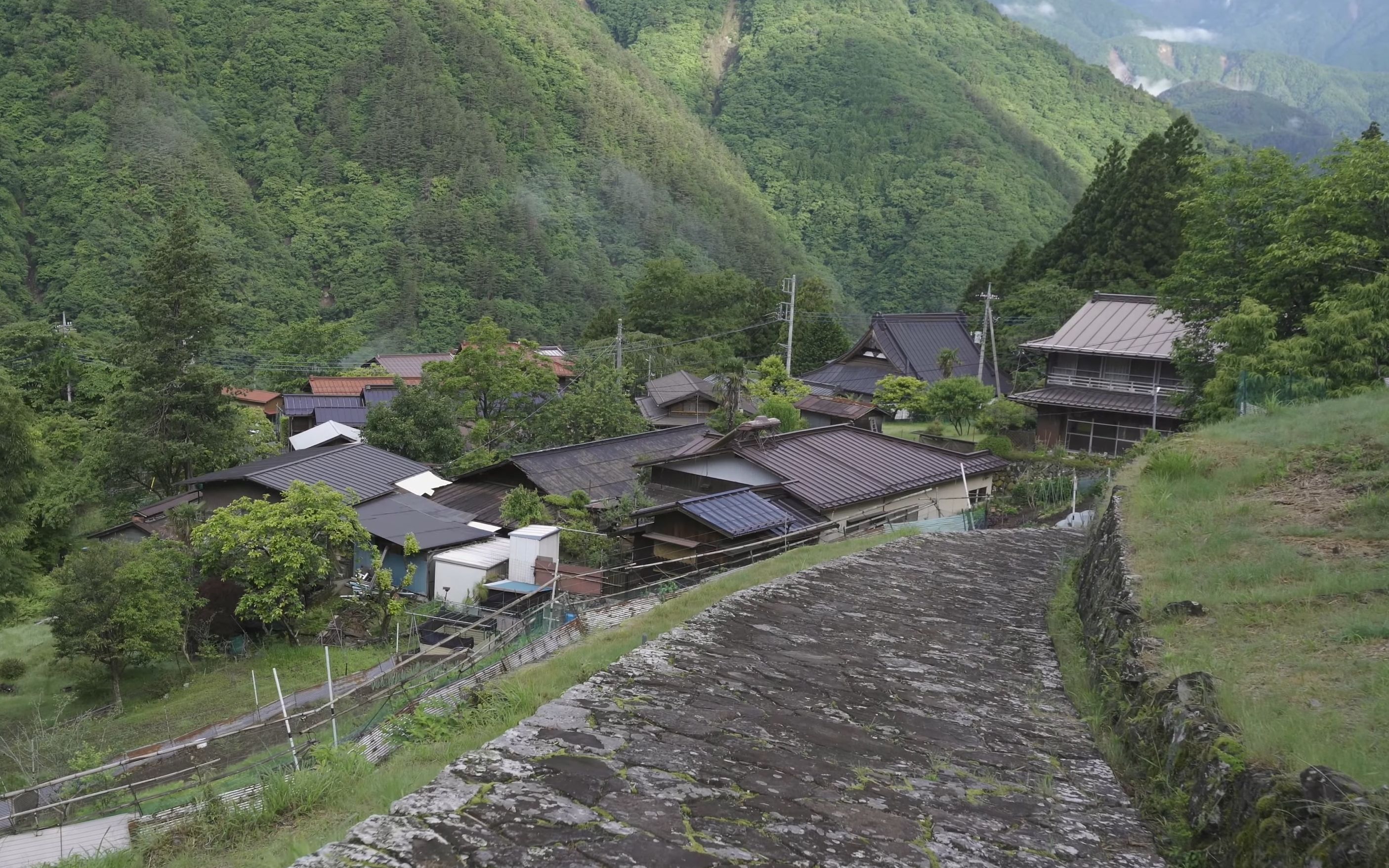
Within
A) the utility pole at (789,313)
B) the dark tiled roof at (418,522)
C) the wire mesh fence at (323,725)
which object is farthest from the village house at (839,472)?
the utility pole at (789,313)

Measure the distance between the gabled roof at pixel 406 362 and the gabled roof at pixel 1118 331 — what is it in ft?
102

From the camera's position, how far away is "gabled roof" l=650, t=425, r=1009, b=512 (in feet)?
63.7

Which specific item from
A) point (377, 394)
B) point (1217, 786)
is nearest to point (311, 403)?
point (377, 394)

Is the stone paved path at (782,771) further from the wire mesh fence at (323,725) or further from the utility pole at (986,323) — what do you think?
the utility pole at (986,323)

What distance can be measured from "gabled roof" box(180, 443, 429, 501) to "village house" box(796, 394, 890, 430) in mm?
15968

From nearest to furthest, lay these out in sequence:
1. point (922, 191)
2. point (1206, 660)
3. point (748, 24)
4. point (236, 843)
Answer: point (236, 843) < point (1206, 660) < point (922, 191) < point (748, 24)

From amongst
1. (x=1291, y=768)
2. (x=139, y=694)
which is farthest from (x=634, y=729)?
(x=139, y=694)

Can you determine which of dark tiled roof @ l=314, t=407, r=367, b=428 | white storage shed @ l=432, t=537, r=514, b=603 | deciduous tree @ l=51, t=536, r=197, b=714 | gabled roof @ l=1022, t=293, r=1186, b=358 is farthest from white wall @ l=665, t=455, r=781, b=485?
dark tiled roof @ l=314, t=407, r=367, b=428

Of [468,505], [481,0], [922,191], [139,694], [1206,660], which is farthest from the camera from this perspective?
[481,0]

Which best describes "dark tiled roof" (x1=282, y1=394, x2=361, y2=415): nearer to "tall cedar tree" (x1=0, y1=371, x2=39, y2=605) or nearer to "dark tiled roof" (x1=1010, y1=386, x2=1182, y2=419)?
"tall cedar tree" (x1=0, y1=371, x2=39, y2=605)

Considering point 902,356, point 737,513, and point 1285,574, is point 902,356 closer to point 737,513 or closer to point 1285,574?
point 737,513

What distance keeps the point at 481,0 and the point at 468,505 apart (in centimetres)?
9107

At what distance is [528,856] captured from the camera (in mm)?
3227

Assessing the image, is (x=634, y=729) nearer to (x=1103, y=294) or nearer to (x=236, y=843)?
(x=236, y=843)
